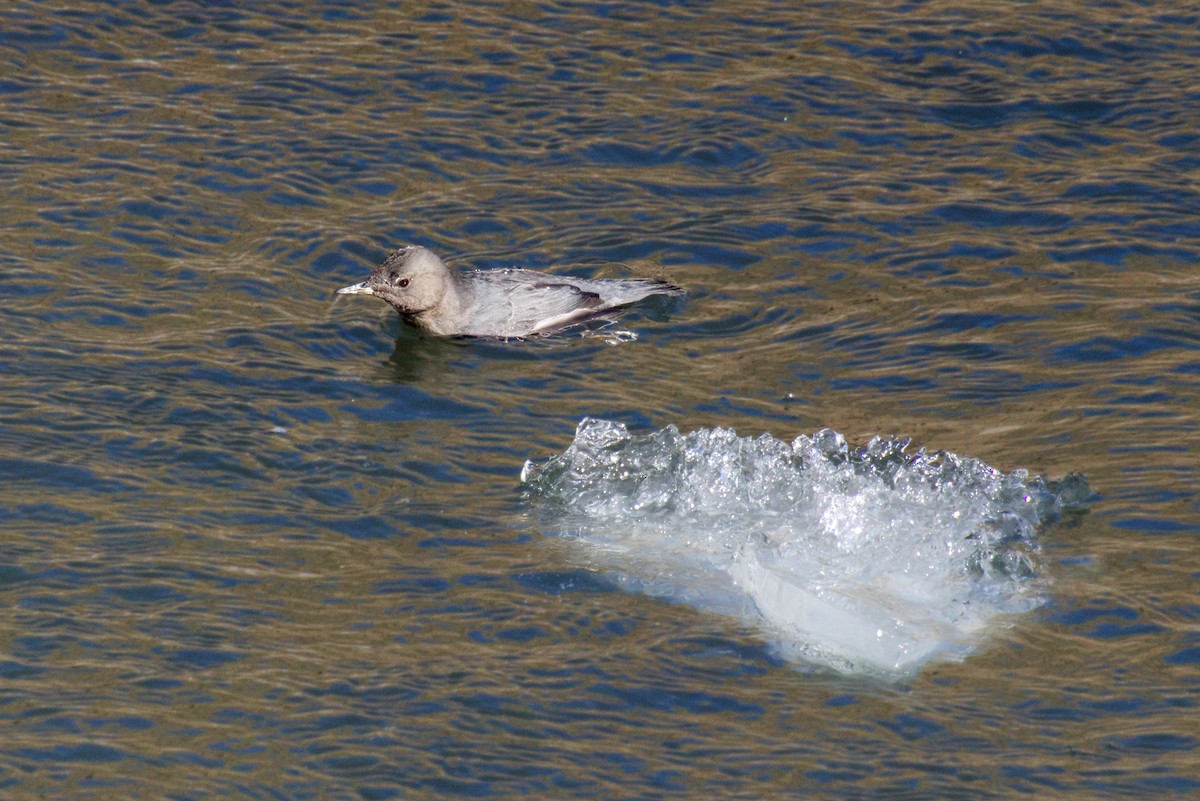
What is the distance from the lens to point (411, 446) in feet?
26.2

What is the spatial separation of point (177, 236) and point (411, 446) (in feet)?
9.08

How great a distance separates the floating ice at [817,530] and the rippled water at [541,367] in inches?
6.7

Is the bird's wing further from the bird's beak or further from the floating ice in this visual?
the floating ice

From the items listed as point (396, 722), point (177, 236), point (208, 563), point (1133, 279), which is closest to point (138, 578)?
point (208, 563)

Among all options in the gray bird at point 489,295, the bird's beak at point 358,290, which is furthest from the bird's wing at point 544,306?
the bird's beak at point 358,290

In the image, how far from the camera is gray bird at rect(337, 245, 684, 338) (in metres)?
9.54

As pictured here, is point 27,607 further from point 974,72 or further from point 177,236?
point 974,72

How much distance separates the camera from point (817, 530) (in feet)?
23.3

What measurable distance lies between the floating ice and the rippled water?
171mm

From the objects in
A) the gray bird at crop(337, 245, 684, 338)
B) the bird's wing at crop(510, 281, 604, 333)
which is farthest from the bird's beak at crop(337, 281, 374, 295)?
the bird's wing at crop(510, 281, 604, 333)

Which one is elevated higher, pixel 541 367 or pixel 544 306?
pixel 544 306

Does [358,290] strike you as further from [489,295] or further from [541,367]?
[541,367]

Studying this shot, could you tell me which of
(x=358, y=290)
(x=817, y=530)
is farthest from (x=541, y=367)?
(x=817, y=530)

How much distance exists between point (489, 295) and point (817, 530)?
3.26 meters
